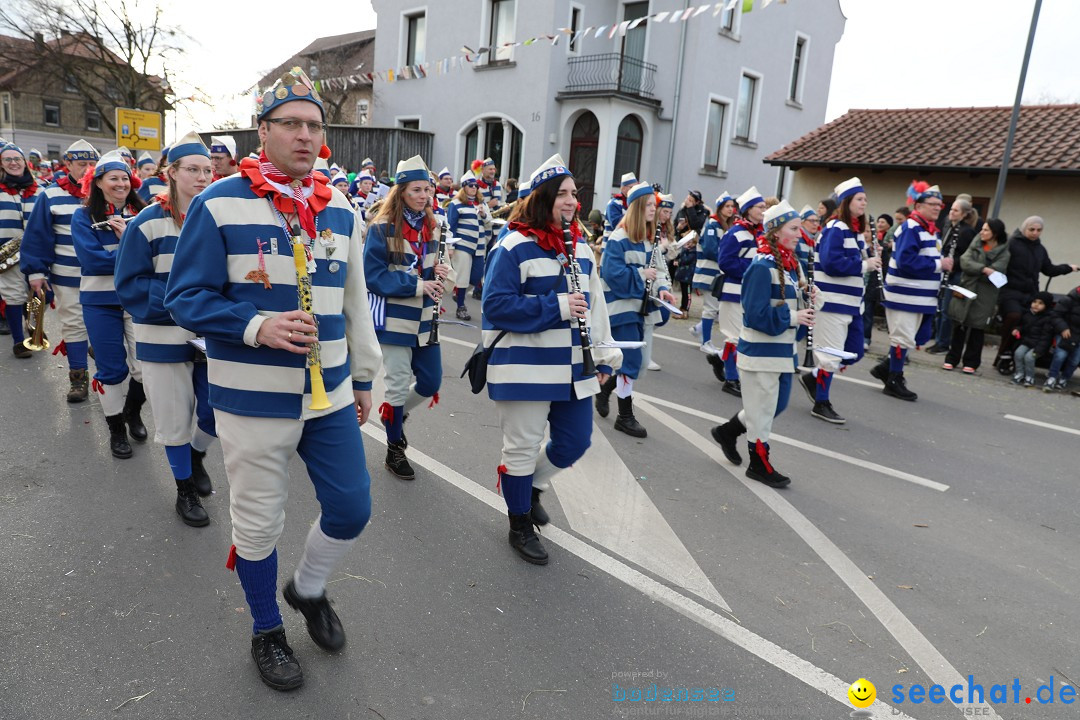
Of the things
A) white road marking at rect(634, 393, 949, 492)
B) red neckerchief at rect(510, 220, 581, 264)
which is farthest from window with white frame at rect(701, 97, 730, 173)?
red neckerchief at rect(510, 220, 581, 264)

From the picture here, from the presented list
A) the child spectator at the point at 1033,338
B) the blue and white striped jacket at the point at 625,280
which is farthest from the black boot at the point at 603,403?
the child spectator at the point at 1033,338

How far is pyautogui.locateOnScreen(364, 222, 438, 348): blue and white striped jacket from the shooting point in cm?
490

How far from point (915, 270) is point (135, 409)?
786cm

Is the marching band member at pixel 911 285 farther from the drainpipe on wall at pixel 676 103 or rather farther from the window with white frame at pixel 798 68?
the window with white frame at pixel 798 68

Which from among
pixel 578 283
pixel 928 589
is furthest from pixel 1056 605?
pixel 578 283

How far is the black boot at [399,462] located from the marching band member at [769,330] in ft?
7.89

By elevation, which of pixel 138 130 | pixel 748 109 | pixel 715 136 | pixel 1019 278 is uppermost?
pixel 748 109

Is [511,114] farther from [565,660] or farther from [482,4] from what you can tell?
[565,660]

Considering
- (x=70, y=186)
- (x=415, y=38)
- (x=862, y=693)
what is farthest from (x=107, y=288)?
(x=415, y=38)

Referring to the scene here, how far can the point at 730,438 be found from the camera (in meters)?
5.73

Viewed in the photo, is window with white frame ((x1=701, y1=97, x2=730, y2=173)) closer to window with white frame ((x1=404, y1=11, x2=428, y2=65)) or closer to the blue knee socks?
window with white frame ((x1=404, y1=11, x2=428, y2=65))

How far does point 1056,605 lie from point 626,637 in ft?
7.84

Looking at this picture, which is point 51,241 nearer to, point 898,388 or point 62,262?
point 62,262

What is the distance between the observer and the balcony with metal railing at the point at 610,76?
22062 mm
